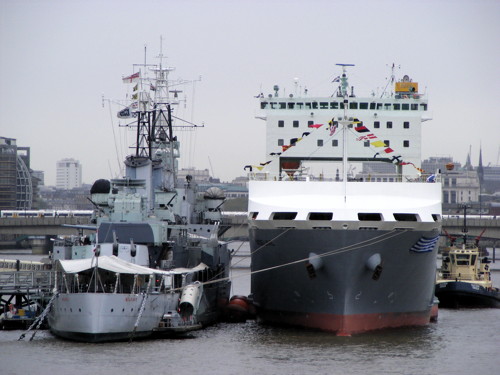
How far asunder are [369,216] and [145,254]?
9.05 metres

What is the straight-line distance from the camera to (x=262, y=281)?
4419cm

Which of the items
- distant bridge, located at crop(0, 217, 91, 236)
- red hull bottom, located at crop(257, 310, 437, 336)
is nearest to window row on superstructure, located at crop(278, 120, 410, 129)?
red hull bottom, located at crop(257, 310, 437, 336)

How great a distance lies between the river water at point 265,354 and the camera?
3428 centimetres

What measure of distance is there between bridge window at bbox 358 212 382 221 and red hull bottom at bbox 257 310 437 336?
12.3 feet

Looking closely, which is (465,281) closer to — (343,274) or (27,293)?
(343,274)

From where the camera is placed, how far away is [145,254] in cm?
4175

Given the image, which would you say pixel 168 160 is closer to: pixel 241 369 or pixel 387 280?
pixel 387 280

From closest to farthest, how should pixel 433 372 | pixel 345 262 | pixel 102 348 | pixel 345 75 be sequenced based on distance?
pixel 433 372
pixel 102 348
pixel 345 262
pixel 345 75

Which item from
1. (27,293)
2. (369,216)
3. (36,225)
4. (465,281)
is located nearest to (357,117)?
(369,216)

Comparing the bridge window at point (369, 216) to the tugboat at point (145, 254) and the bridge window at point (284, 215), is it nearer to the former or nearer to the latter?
the bridge window at point (284, 215)

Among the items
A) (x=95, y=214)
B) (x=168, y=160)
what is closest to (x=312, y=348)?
(x=95, y=214)

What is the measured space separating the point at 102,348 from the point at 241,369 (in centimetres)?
540

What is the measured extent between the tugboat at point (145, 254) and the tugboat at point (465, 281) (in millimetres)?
12695

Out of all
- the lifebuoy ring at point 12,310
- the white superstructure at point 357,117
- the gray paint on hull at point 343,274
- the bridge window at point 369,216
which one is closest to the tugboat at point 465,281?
the white superstructure at point 357,117
